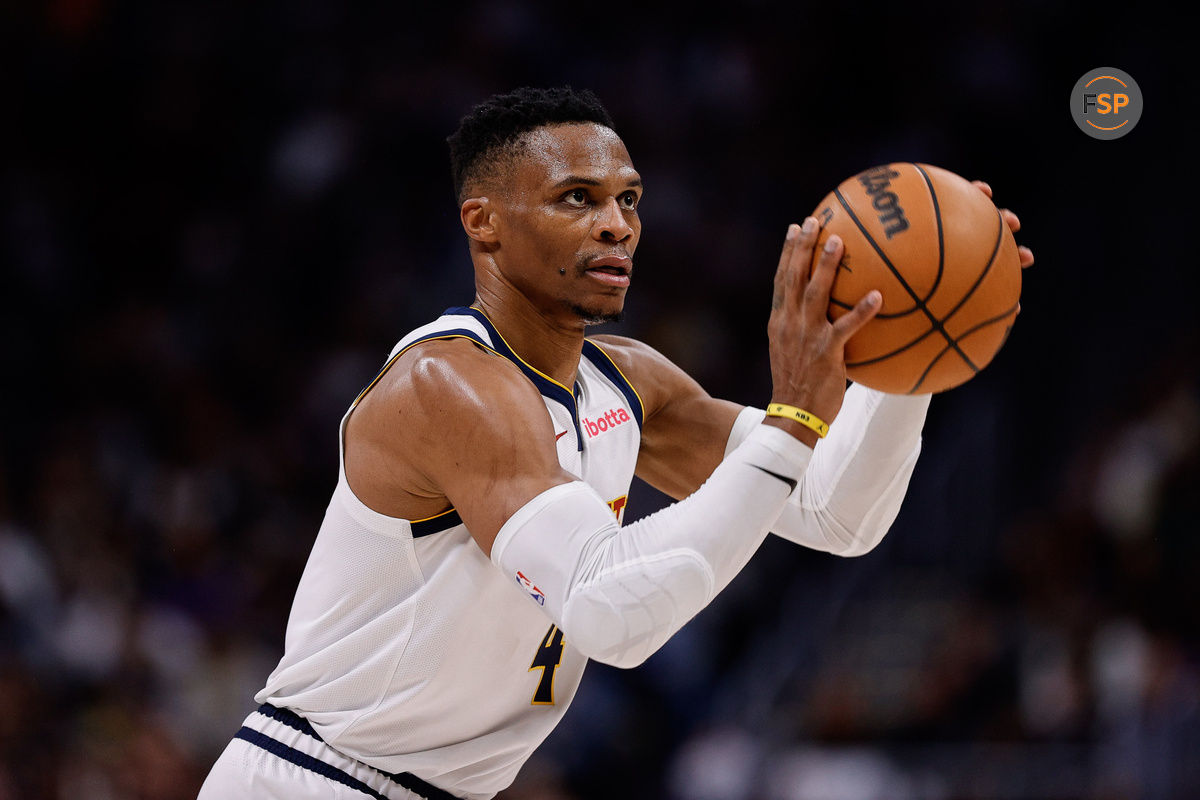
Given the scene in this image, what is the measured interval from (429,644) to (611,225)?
1.21 m

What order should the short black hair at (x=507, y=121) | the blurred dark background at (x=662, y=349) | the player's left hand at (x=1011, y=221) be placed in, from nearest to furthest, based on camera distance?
the player's left hand at (x=1011, y=221)
the short black hair at (x=507, y=121)
the blurred dark background at (x=662, y=349)

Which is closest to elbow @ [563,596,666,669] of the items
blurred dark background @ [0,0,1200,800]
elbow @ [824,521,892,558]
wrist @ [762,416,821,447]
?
wrist @ [762,416,821,447]

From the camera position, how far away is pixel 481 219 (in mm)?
3666

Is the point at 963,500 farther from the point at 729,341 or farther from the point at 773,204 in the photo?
the point at 773,204

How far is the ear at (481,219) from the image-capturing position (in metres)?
3.63

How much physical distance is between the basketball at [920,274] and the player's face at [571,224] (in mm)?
691

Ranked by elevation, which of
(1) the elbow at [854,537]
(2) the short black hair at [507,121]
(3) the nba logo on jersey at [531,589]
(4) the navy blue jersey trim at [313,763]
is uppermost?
(2) the short black hair at [507,121]

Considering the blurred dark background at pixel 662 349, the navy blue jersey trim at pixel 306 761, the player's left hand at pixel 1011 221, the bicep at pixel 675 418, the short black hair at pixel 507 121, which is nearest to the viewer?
the player's left hand at pixel 1011 221

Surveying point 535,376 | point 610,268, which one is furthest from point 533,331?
point 610,268

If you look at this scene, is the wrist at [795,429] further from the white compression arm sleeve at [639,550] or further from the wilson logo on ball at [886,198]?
the wilson logo on ball at [886,198]

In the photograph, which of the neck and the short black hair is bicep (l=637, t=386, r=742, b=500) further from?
the short black hair

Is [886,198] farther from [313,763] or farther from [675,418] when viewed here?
[313,763]

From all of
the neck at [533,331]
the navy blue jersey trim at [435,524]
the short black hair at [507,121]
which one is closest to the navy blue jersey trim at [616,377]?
the neck at [533,331]

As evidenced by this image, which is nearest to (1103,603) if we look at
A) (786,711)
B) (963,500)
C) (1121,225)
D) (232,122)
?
(963,500)
